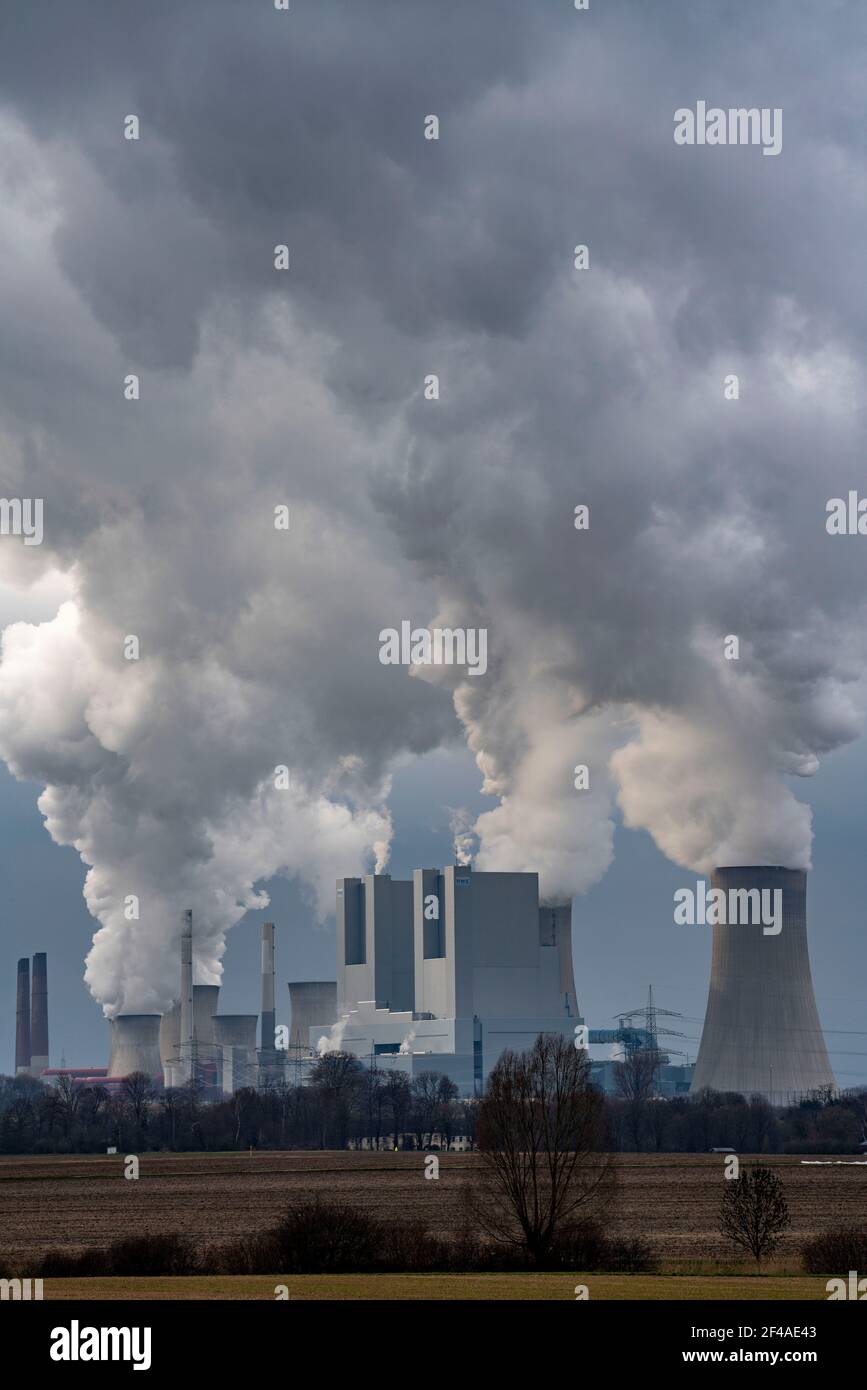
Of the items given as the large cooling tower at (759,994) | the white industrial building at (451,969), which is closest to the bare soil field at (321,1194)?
the large cooling tower at (759,994)

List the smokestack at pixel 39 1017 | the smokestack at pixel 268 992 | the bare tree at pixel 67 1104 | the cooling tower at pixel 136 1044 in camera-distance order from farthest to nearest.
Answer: the smokestack at pixel 39 1017
the smokestack at pixel 268 992
the cooling tower at pixel 136 1044
the bare tree at pixel 67 1104

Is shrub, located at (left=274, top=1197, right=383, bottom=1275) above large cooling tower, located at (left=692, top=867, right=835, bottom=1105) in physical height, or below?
below

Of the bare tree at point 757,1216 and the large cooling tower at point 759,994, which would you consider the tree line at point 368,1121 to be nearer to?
the large cooling tower at point 759,994

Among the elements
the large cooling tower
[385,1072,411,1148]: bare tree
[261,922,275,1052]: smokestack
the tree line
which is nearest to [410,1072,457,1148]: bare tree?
the tree line

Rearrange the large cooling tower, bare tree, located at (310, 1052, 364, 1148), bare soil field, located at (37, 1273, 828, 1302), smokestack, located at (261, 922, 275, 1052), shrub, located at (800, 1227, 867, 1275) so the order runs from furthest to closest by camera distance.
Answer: smokestack, located at (261, 922, 275, 1052) < bare tree, located at (310, 1052, 364, 1148) < the large cooling tower < shrub, located at (800, 1227, 867, 1275) < bare soil field, located at (37, 1273, 828, 1302)

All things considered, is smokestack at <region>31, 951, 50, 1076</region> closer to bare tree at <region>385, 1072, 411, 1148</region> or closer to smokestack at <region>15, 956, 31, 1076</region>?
smokestack at <region>15, 956, 31, 1076</region>

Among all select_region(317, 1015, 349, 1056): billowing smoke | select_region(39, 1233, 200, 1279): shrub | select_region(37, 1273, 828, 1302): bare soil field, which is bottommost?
select_region(317, 1015, 349, 1056): billowing smoke
